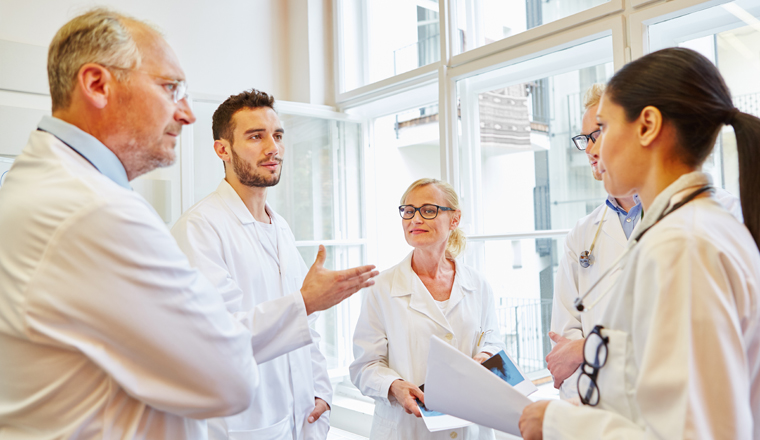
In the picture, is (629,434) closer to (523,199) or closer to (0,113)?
(523,199)

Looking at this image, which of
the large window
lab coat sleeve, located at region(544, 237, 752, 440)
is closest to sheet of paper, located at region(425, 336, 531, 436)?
lab coat sleeve, located at region(544, 237, 752, 440)

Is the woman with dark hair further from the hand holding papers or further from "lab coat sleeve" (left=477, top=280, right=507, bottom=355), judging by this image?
"lab coat sleeve" (left=477, top=280, right=507, bottom=355)

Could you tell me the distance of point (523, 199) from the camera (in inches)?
126

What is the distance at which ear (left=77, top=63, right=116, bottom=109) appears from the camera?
1.06 m

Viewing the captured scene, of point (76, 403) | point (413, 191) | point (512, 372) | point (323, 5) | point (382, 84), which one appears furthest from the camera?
point (323, 5)

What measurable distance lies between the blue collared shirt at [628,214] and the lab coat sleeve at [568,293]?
17 cm

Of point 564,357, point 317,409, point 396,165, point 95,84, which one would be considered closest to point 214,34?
point 396,165

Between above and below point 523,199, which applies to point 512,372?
below

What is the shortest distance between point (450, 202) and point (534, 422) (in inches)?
57.9

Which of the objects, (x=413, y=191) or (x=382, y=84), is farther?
(x=382, y=84)

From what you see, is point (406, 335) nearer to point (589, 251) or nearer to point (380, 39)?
point (589, 251)

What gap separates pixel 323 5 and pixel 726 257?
383 cm

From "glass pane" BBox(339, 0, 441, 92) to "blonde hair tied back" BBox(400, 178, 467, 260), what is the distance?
5.21ft

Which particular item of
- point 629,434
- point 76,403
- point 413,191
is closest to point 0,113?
point 413,191
